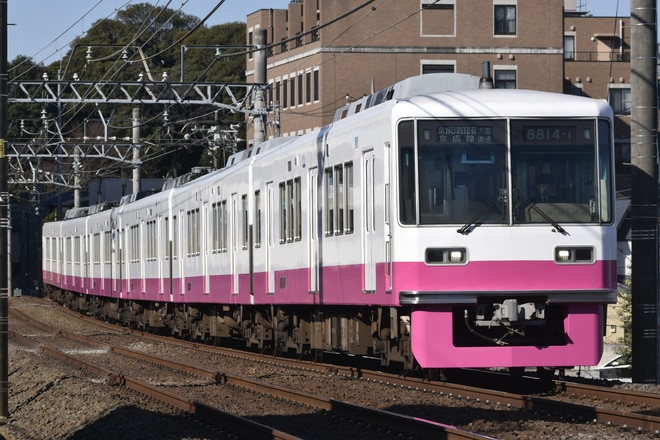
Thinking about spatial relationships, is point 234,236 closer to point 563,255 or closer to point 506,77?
point 563,255

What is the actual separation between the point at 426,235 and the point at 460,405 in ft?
5.35

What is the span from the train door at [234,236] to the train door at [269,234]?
83.5 inches

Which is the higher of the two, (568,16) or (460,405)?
(568,16)

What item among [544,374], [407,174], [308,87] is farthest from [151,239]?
[308,87]

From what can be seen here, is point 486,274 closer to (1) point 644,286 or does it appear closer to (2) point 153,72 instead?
(1) point 644,286

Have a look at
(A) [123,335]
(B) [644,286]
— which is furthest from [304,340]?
(A) [123,335]

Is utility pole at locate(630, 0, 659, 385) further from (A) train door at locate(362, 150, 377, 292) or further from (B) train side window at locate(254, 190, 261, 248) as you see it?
(B) train side window at locate(254, 190, 261, 248)

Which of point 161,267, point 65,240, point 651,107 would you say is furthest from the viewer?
point 65,240

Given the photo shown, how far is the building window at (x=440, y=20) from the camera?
54406 millimetres

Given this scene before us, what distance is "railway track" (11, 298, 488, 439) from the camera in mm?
10266

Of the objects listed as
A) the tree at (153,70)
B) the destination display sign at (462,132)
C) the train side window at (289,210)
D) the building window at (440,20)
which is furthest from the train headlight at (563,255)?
the tree at (153,70)

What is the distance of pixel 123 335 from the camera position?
30578 millimetres

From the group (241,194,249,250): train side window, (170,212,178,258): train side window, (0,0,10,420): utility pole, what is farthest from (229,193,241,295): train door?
(0,0,10,420): utility pole

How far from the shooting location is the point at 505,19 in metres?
55.4
